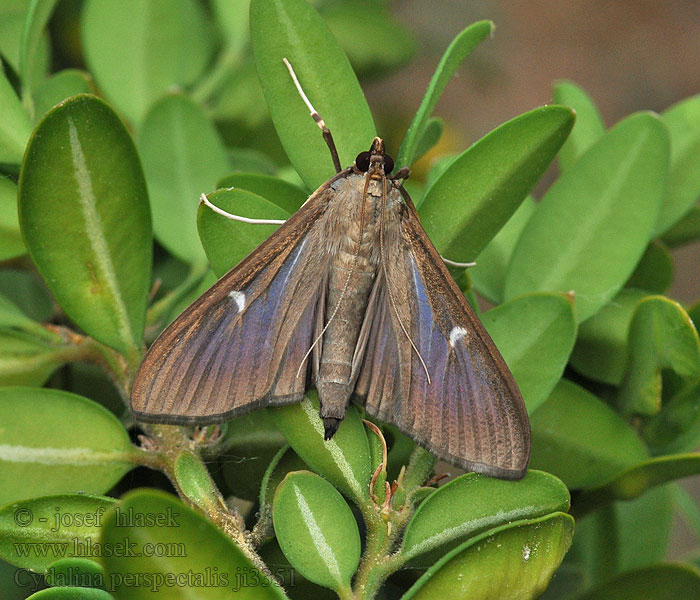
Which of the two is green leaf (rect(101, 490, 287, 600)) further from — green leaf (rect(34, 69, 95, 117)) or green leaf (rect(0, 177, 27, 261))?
green leaf (rect(34, 69, 95, 117))

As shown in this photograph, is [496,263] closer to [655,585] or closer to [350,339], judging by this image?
[350,339]

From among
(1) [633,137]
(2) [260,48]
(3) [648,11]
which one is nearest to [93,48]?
(2) [260,48]

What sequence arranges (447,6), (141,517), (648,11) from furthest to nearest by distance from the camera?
(648,11) < (447,6) < (141,517)

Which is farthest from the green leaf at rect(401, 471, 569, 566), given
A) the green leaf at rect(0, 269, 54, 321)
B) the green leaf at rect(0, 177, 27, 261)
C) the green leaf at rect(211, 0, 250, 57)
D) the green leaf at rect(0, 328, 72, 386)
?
the green leaf at rect(211, 0, 250, 57)

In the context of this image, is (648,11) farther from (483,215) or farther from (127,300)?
(127,300)

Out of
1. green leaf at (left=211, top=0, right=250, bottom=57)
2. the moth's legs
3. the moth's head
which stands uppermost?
green leaf at (left=211, top=0, right=250, bottom=57)

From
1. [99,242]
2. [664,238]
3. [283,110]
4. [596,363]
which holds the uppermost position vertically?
[283,110]
